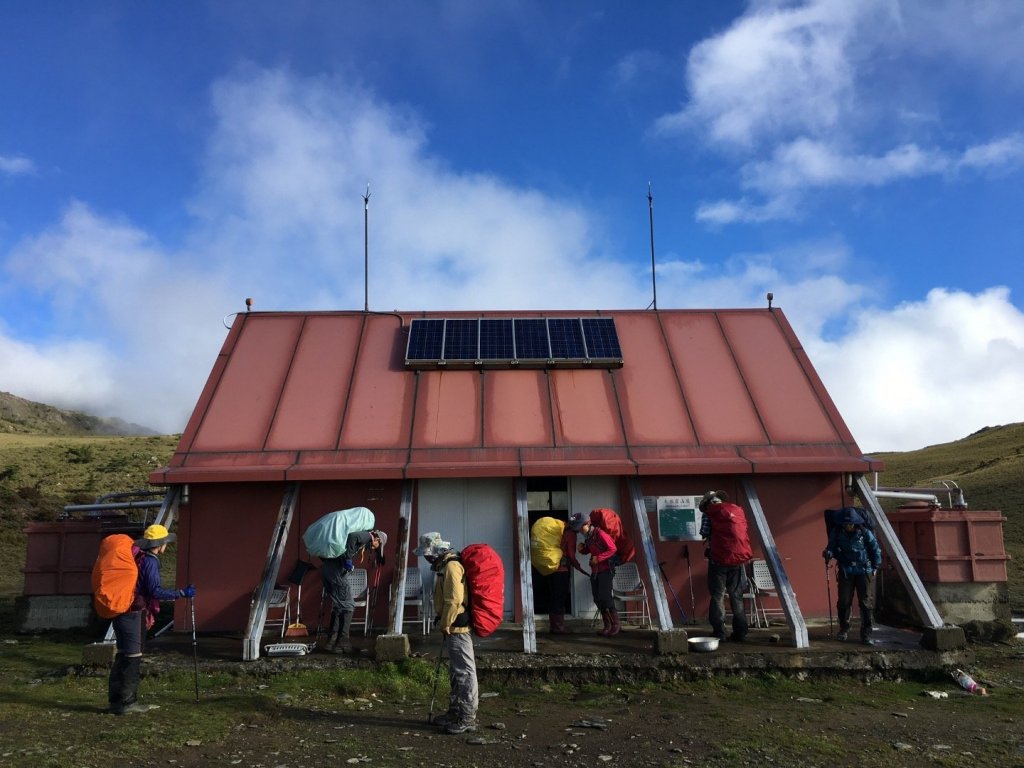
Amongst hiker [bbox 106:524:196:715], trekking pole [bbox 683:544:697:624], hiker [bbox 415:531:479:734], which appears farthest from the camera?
trekking pole [bbox 683:544:697:624]

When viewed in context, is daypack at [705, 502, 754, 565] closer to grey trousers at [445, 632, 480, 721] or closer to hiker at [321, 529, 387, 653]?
grey trousers at [445, 632, 480, 721]

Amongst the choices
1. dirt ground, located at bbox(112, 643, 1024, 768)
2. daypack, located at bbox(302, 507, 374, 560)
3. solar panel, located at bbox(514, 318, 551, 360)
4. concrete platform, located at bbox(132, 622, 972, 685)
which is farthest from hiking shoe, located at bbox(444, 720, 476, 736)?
solar panel, located at bbox(514, 318, 551, 360)

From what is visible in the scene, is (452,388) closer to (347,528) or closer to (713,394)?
(347,528)

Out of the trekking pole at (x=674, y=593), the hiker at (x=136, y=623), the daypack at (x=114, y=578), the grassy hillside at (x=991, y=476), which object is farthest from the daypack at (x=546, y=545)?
the grassy hillside at (x=991, y=476)

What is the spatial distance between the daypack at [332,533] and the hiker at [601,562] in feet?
8.85

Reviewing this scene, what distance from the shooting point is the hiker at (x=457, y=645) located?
6.82m

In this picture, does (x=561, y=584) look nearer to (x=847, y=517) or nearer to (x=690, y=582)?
(x=690, y=582)

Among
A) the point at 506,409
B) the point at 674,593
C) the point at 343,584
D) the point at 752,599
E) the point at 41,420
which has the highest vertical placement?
the point at 41,420

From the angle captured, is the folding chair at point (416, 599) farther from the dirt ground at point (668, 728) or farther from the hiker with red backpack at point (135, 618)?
the hiker with red backpack at point (135, 618)

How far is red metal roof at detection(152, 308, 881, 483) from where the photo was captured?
10.3 meters

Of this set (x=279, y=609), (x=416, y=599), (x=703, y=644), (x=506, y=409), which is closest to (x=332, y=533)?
(x=416, y=599)

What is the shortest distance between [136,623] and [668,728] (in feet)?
16.8

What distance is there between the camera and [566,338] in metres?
12.7

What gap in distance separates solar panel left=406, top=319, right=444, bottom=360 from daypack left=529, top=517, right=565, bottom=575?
11.6ft
